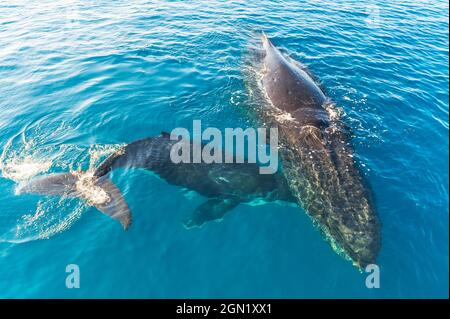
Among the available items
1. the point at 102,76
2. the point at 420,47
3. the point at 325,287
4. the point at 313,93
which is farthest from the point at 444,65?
the point at 102,76

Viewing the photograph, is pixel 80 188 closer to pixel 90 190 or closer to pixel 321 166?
pixel 90 190

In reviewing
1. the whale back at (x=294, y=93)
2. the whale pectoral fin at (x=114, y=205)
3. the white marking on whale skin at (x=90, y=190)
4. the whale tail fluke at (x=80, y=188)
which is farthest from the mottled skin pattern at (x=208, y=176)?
the whale back at (x=294, y=93)

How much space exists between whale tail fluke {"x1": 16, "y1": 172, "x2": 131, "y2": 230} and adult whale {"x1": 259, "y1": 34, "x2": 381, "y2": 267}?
5.94 m

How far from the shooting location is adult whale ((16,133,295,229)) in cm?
1197

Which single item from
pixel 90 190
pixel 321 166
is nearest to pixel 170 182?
pixel 90 190

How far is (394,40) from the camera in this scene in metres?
24.3

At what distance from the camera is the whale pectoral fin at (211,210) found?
11.9 m

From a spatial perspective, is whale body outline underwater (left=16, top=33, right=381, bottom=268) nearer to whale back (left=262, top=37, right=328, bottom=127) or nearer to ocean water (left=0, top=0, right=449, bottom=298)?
whale back (left=262, top=37, right=328, bottom=127)

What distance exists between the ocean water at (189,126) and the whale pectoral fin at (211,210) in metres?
0.25

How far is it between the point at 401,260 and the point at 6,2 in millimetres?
38887

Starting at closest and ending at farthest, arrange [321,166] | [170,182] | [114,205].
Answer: [114,205]
[321,166]
[170,182]

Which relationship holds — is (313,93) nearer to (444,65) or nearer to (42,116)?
(444,65)

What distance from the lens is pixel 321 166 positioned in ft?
40.9

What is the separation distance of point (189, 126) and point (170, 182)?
3.35 m
